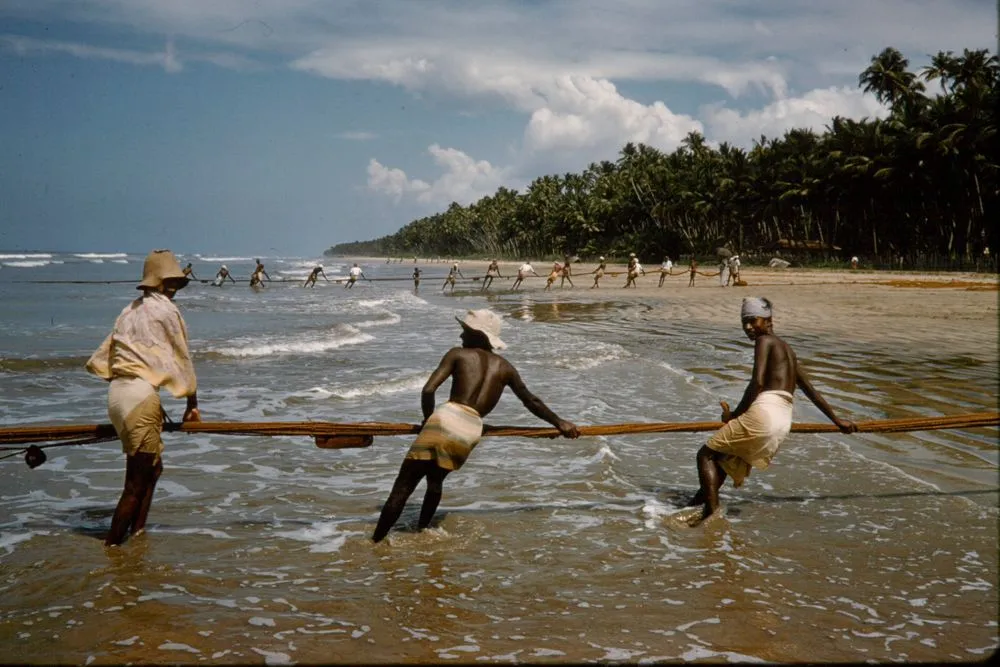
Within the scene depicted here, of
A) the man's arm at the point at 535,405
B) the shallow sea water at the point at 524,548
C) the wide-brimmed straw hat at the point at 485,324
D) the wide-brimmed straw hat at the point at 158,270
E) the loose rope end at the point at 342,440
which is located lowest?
the shallow sea water at the point at 524,548

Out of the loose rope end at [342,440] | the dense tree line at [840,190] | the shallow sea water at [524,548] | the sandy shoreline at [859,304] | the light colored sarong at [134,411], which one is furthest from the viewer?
the dense tree line at [840,190]

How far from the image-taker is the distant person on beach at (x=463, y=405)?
15.3ft

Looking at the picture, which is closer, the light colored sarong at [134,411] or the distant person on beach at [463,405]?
the light colored sarong at [134,411]

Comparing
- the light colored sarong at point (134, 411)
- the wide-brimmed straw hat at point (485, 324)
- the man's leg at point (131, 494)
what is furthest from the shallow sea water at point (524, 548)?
the wide-brimmed straw hat at point (485, 324)

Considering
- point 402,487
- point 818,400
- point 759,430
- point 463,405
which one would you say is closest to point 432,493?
point 402,487

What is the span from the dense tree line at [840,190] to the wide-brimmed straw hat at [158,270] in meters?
33.5

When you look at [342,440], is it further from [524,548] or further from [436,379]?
[524,548]

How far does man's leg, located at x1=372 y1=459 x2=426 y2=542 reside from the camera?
187 inches

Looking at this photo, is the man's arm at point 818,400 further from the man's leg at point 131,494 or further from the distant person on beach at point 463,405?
the man's leg at point 131,494

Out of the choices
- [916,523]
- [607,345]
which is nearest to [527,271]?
[607,345]

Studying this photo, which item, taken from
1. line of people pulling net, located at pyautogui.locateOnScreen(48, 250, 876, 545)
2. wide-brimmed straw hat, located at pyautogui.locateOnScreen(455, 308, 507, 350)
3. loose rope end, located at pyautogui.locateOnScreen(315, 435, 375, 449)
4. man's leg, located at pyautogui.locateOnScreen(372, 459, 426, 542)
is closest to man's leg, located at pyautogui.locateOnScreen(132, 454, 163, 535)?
line of people pulling net, located at pyautogui.locateOnScreen(48, 250, 876, 545)

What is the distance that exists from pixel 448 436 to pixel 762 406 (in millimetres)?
2033

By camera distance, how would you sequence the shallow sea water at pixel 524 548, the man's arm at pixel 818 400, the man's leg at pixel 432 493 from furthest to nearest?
the man's arm at pixel 818 400, the man's leg at pixel 432 493, the shallow sea water at pixel 524 548

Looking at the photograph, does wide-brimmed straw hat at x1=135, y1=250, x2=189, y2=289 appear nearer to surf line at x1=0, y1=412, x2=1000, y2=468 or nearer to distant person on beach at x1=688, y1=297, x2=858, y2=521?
surf line at x1=0, y1=412, x2=1000, y2=468
